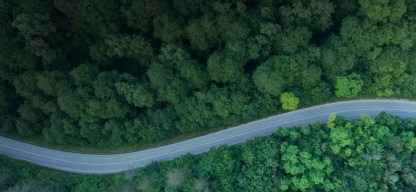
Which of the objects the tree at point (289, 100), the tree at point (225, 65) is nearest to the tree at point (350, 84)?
the tree at point (289, 100)

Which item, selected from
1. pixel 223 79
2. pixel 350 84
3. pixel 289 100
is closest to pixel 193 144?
pixel 223 79

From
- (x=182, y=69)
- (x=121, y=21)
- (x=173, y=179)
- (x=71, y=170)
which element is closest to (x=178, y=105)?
(x=182, y=69)

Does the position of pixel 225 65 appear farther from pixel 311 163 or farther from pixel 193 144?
pixel 311 163

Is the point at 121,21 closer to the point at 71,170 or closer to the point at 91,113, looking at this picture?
the point at 91,113

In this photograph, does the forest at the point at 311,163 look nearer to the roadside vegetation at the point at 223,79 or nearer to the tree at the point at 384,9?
the roadside vegetation at the point at 223,79

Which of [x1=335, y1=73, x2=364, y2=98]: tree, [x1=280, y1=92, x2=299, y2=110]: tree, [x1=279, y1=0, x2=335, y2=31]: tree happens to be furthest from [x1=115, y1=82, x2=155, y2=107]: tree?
[x1=335, y1=73, x2=364, y2=98]: tree

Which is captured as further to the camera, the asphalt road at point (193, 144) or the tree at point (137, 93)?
the asphalt road at point (193, 144)
